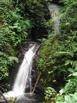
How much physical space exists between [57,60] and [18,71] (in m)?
2.12

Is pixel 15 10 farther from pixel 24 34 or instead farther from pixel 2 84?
pixel 2 84

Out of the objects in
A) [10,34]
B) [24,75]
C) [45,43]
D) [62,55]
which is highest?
[10,34]

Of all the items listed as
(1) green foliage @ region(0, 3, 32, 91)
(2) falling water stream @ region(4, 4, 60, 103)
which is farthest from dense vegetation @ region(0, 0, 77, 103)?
(2) falling water stream @ region(4, 4, 60, 103)

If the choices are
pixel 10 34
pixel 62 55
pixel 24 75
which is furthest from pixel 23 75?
pixel 62 55

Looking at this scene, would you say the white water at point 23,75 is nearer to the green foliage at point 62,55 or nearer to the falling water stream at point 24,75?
the falling water stream at point 24,75

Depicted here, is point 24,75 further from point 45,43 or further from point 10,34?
point 10,34

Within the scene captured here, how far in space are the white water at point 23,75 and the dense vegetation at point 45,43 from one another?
473mm

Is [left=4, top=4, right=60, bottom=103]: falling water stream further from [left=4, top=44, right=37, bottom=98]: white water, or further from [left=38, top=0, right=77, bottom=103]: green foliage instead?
[left=38, top=0, right=77, bottom=103]: green foliage

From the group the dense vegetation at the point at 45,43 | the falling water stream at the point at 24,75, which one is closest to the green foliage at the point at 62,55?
the dense vegetation at the point at 45,43

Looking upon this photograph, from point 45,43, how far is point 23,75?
1.63 m

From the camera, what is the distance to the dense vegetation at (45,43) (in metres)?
10.1

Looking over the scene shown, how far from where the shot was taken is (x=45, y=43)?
12.3m

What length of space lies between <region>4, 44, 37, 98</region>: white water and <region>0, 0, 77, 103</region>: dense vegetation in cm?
47

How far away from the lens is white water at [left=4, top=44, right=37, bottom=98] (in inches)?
449
